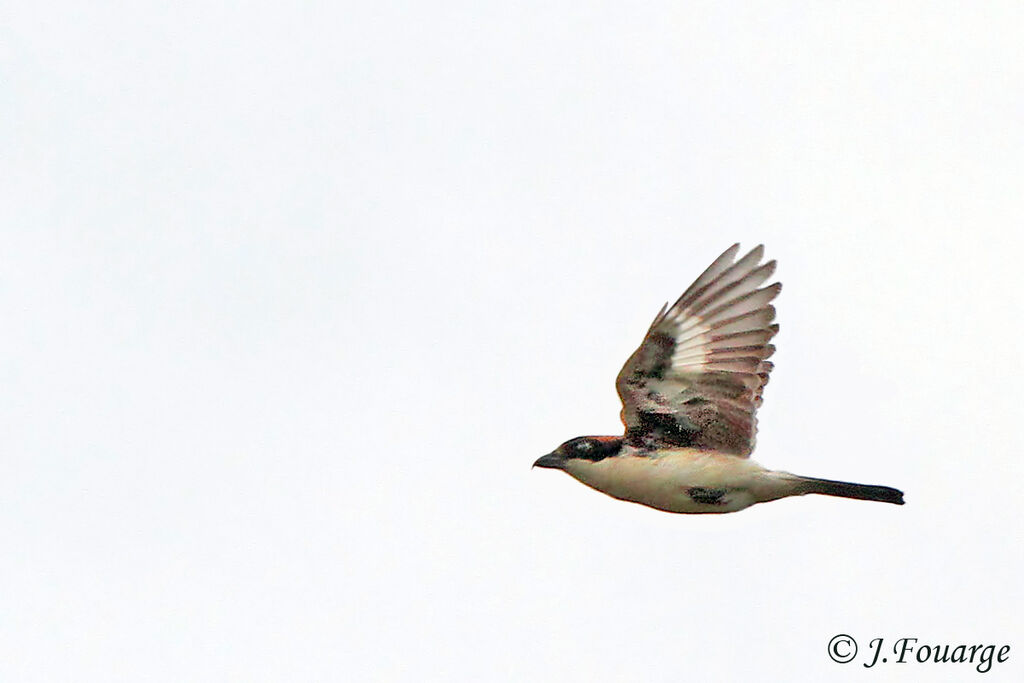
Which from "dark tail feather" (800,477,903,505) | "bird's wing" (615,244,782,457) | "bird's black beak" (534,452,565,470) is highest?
"bird's wing" (615,244,782,457)

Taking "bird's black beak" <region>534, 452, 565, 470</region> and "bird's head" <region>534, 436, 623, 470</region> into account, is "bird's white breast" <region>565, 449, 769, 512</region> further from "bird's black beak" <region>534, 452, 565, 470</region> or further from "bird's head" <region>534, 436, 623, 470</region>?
"bird's black beak" <region>534, 452, 565, 470</region>

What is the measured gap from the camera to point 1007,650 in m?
15.4

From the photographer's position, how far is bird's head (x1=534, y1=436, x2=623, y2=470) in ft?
44.4

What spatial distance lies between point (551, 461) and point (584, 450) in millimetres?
314

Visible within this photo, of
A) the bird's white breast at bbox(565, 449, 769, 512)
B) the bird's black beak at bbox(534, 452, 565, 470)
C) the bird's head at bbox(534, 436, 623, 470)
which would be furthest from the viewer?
the bird's black beak at bbox(534, 452, 565, 470)

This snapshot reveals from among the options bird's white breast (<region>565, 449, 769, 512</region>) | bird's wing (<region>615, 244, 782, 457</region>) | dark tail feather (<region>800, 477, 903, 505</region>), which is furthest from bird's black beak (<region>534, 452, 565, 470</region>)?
dark tail feather (<region>800, 477, 903, 505</region>)

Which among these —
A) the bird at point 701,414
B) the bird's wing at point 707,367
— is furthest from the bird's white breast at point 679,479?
the bird's wing at point 707,367

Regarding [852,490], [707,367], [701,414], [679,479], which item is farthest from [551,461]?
[852,490]

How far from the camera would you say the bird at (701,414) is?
13.3 meters

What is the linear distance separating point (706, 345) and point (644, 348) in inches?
21.1

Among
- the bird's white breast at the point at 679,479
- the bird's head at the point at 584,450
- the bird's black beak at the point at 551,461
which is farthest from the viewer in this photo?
the bird's black beak at the point at 551,461

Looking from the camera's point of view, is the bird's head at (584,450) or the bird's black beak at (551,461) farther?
the bird's black beak at (551,461)

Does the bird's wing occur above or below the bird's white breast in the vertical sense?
above

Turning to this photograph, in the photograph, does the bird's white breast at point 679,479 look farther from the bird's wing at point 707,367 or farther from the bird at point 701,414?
the bird's wing at point 707,367
